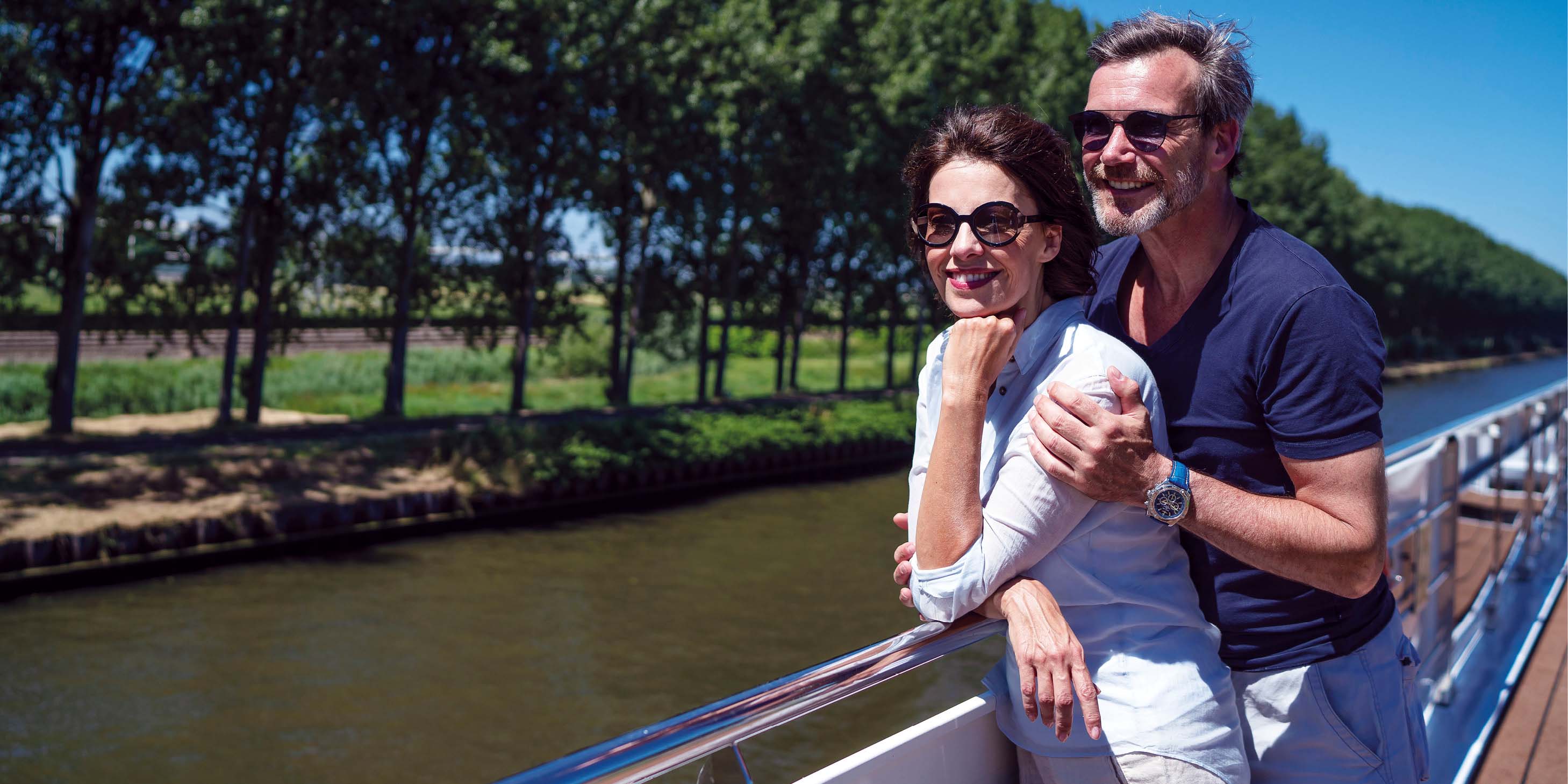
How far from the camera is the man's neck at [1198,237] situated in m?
2.02

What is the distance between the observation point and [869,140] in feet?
95.3

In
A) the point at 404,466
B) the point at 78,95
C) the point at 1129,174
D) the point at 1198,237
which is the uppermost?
the point at 78,95

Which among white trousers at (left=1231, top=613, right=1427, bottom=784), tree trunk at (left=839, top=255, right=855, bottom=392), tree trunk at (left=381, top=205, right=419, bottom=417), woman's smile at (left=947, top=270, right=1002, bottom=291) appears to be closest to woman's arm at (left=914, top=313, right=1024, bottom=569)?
woman's smile at (left=947, top=270, right=1002, bottom=291)

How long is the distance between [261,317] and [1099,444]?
21946mm

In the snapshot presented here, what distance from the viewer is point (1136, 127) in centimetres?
201

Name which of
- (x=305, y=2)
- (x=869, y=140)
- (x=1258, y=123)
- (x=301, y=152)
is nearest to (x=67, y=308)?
(x=301, y=152)

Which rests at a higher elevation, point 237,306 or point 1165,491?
point 237,306

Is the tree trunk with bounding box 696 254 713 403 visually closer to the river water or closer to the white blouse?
the river water

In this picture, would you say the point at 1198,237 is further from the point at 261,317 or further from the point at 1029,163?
the point at 261,317

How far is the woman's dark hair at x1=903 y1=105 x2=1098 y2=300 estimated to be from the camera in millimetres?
1862

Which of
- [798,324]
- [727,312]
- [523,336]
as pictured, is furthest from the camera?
[798,324]

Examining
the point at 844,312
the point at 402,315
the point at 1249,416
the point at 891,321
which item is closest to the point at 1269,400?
the point at 1249,416

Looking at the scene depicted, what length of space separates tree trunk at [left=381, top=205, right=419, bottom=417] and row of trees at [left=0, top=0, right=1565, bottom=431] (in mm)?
56

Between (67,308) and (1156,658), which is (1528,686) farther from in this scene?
(67,308)
